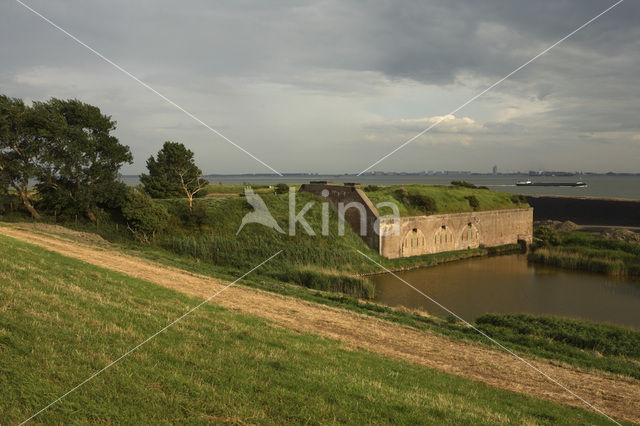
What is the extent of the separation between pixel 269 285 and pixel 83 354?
535 inches

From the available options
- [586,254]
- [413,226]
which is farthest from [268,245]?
[586,254]

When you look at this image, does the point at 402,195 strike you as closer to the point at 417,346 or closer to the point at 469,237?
the point at 469,237

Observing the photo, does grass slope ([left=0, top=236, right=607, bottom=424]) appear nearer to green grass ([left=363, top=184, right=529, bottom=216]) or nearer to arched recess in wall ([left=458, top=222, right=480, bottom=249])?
green grass ([left=363, top=184, right=529, bottom=216])

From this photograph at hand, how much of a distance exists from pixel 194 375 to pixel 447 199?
124 ft

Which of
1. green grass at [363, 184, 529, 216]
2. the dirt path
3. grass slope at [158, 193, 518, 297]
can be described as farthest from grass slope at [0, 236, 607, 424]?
green grass at [363, 184, 529, 216]

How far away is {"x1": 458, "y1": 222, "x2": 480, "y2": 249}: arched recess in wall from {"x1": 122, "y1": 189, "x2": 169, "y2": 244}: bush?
2788 cm

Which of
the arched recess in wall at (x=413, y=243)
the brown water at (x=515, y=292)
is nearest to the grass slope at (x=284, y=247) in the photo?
the arched recess in wall at (x=413, y=243)

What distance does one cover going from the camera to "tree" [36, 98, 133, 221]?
86.0 feet

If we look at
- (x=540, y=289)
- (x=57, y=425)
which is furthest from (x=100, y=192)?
(x=540, y=289)

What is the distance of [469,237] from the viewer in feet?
130

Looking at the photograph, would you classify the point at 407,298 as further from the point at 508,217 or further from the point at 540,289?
the point at 508,217

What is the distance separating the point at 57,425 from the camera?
442 centimetres

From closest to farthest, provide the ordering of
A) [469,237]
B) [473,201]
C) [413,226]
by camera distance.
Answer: [413,226] < [469,237] < [473,201]

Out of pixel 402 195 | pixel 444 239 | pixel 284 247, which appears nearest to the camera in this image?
pixel 284 247
